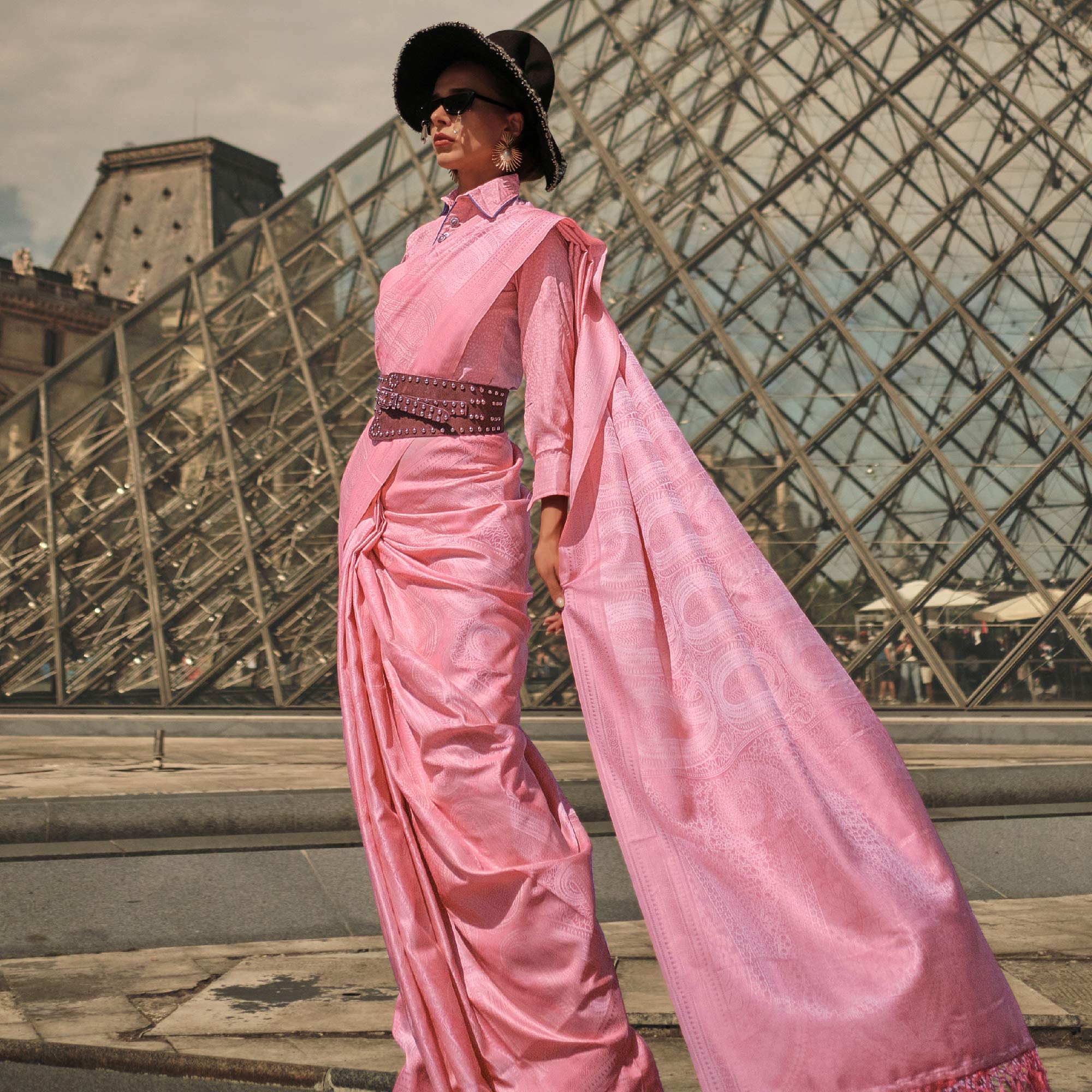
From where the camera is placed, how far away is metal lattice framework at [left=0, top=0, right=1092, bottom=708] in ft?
35.2

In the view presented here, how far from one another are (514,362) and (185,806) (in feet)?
6.52

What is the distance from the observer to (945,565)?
1058cm

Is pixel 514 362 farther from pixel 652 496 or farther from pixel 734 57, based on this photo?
pixel 734 57

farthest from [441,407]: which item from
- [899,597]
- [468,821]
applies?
[899,597]

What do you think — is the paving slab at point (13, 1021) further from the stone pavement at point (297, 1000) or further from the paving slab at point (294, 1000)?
the paving slab at point (294, 1000)

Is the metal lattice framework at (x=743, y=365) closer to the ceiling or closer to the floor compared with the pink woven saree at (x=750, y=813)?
closer to the ceiling

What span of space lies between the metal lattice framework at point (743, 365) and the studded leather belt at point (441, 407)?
8429 mm

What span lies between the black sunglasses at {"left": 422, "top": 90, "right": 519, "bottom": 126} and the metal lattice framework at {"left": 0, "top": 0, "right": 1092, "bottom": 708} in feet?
27.8

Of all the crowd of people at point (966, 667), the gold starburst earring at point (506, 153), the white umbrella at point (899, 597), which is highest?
the gold starburst earring at point (506, 153)

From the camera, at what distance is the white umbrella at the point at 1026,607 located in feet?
34.0

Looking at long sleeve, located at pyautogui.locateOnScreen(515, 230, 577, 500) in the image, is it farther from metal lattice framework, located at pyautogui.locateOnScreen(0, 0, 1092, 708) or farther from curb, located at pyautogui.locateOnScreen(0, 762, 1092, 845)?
metal lattice framework, located at pyautogui.locateOnScreen(0, 0, 1092, 708)

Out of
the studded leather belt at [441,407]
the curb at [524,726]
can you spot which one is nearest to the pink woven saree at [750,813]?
the studded leather belt at [441,407]

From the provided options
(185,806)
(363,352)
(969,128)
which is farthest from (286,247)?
A: (185,806)

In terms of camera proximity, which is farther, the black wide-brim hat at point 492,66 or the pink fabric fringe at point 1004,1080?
the black wide-brim hat at point 492,66
